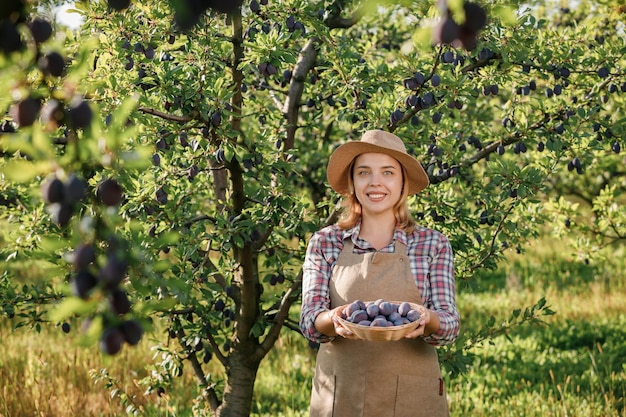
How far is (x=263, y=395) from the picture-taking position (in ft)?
17.2

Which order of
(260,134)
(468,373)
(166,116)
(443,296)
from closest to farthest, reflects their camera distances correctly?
(443,296)
(166,116)
(260,134)
(468,373)

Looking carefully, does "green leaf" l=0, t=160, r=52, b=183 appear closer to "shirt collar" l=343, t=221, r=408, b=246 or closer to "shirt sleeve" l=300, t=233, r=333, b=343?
"shirt sleeve" l=300, t=233, r=333, b=343

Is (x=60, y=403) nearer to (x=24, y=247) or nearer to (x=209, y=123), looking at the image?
(x=24, y=247)

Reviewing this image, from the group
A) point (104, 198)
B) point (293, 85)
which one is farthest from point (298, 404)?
point (104, 198)

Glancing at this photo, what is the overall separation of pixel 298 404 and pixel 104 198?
416 cm

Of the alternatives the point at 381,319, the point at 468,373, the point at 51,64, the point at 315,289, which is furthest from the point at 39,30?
the point at 468,373

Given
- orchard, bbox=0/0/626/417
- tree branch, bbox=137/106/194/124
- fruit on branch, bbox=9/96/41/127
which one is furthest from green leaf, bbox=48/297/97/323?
tree branch, bbox=137/106/194/124

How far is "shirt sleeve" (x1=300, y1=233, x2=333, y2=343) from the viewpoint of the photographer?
8.42 ft

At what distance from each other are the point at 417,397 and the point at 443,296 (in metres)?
0.38

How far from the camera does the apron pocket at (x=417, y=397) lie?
2.62 m

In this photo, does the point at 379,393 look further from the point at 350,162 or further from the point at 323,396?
the point at 350,162

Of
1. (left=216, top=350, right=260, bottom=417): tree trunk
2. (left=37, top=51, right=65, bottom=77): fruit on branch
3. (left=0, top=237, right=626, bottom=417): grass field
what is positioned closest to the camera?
(left=37, top=51, right=65, bottom=77): fruit on branch

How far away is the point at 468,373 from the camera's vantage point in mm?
5066

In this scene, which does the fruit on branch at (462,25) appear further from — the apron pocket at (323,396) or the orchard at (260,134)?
the apron pocket at (323,396)
